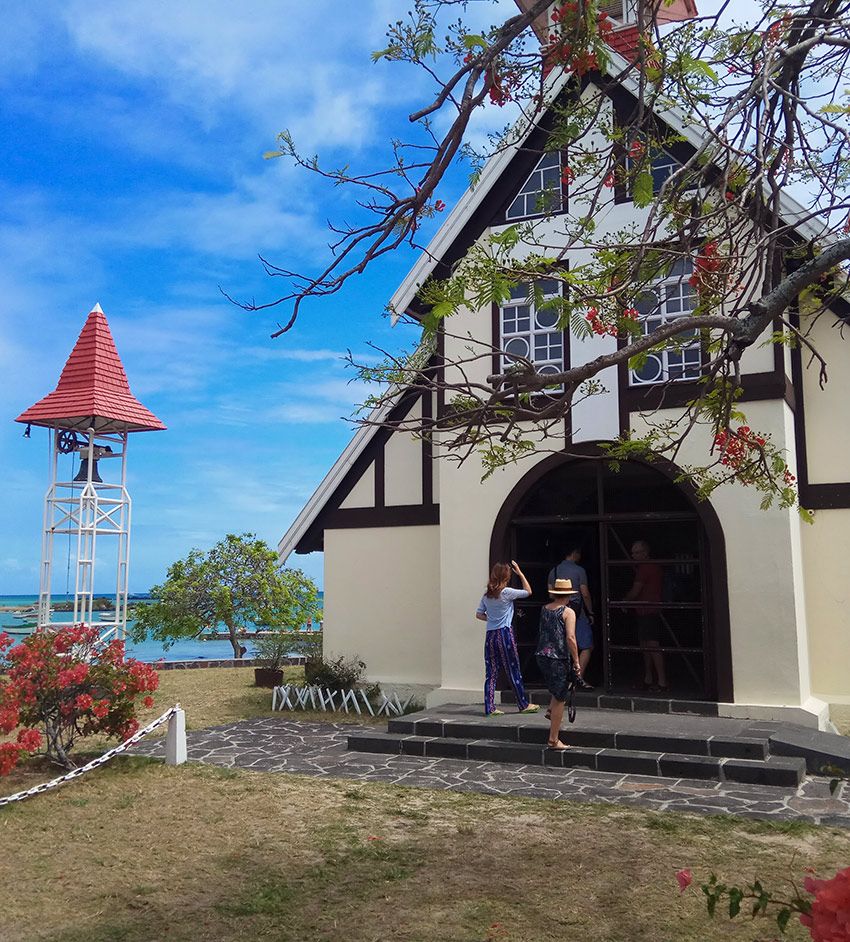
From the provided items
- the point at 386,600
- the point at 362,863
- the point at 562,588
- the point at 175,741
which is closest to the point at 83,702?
the point at 175,741

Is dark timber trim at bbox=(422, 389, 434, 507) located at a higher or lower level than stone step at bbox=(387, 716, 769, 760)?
higher

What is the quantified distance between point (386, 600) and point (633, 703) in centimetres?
430

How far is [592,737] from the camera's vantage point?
9.56m

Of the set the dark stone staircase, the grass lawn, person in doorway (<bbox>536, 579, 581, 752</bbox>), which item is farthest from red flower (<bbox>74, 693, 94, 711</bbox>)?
person in doorway (<bbox>536, 579, 581, 752</bbox>)

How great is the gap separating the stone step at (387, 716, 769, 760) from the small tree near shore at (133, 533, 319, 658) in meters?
14.0

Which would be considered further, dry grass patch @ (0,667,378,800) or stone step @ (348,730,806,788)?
dry grass patch @ (0,667,378,800)

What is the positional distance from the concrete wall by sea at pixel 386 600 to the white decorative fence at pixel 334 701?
0.45 metres

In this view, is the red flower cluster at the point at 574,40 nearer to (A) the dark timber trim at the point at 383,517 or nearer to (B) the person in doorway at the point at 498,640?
(B) the person in doorway at the point at 498,640

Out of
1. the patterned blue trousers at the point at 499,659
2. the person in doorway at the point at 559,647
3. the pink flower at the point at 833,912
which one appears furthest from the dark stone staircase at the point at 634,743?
the pink flower at the point at 833,912

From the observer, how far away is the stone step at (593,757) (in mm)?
8508

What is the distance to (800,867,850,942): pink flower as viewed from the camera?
2.28 meters

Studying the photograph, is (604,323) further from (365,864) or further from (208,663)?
(208,663)

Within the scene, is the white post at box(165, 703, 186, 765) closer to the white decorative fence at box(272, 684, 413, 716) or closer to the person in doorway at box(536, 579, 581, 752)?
the person in doorway at box(536, 579, 581, 752)

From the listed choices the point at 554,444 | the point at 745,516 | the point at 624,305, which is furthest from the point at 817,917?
the point at 554,444
